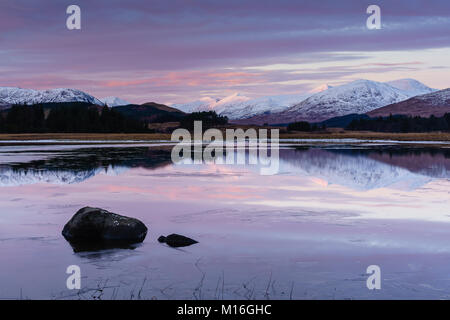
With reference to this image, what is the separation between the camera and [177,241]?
1752 cm

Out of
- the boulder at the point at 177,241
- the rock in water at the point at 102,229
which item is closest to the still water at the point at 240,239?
the boulder at the point at 177,241

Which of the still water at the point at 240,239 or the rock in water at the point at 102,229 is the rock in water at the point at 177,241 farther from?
the rock in water at the point at 102,229

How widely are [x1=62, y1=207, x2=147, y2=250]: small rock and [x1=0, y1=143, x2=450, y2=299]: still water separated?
1.93ft

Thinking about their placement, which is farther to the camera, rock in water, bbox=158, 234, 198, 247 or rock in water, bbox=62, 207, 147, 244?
→ rock in water, bbox=62, 207, 147, 244

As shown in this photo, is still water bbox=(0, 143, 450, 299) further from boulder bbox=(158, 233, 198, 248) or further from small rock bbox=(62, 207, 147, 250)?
small rock bbox=(62, 207, 147, 250)

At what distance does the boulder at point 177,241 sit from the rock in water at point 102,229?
1060 millimetres

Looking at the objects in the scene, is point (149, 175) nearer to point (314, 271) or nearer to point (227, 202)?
point (227, 202)

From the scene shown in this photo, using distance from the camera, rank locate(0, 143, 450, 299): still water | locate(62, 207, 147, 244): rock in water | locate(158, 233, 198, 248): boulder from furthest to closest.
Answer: locate(62, 207, 147, 244): rock in water < locate(158, 233, 198, 248): boulder < locate(0, 143, 450, 299): still water

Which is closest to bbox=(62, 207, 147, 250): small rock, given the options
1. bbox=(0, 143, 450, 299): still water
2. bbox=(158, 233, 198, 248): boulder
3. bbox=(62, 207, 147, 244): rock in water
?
bbox=(62, 207, 147, 244): rock in water

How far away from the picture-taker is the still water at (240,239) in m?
13.1

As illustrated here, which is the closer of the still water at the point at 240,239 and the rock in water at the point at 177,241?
the still water at the point at 240,239

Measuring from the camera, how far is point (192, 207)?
25.2 metres

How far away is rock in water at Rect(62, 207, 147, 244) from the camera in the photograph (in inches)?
718

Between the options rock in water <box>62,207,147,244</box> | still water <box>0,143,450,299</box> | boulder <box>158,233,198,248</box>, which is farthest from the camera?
rock in water <box>62,207,147,244</box>
